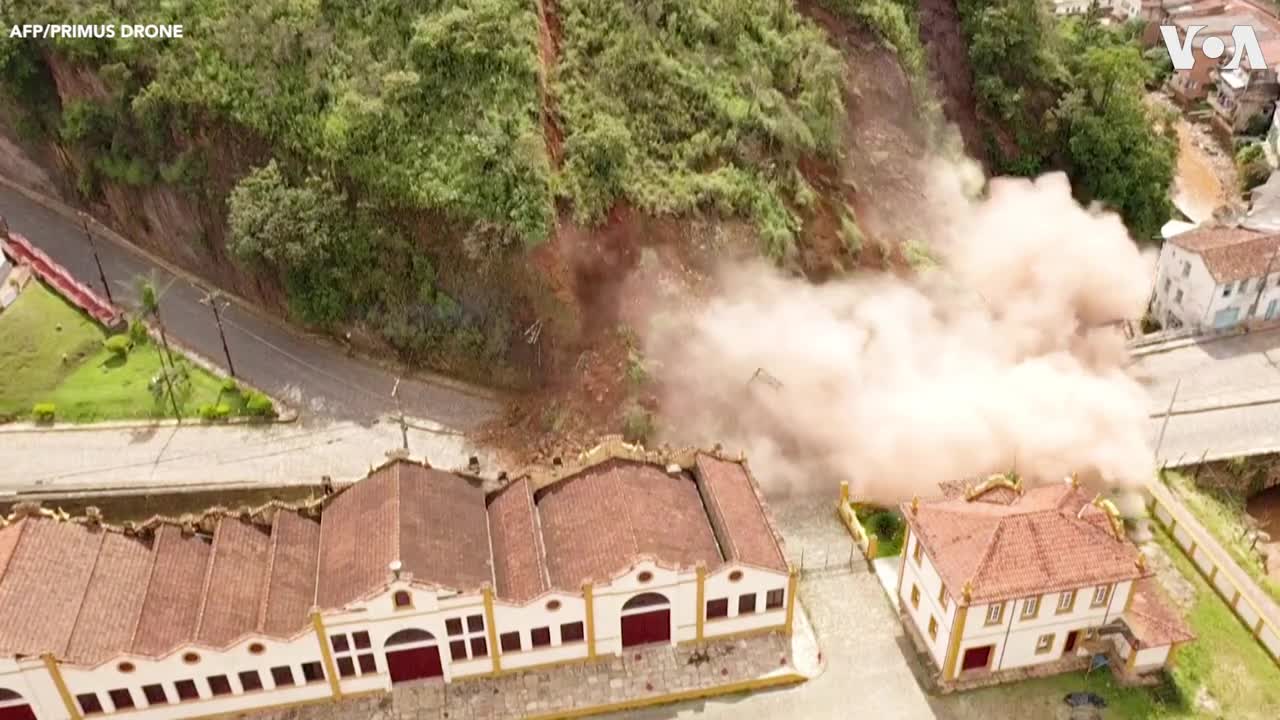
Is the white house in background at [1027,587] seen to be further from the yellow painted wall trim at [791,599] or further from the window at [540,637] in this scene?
the window at [540,637]

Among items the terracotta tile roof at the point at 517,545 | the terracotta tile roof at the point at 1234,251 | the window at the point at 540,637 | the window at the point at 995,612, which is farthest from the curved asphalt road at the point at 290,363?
the terracotta tile roof at the point at 1234,251

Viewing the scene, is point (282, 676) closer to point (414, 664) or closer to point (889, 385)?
point (414, 664)

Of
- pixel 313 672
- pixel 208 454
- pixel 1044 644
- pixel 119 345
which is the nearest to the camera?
Result: pixel 313 672

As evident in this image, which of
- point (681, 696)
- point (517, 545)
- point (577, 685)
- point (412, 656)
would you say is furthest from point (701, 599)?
point (412, 656)

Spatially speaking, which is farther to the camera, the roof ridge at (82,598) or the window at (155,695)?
the window at (155,695)

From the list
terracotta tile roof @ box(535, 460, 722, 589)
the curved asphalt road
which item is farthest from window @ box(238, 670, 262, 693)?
the curved asphalt road

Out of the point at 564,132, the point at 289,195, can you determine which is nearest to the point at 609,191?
the point at 564,132
